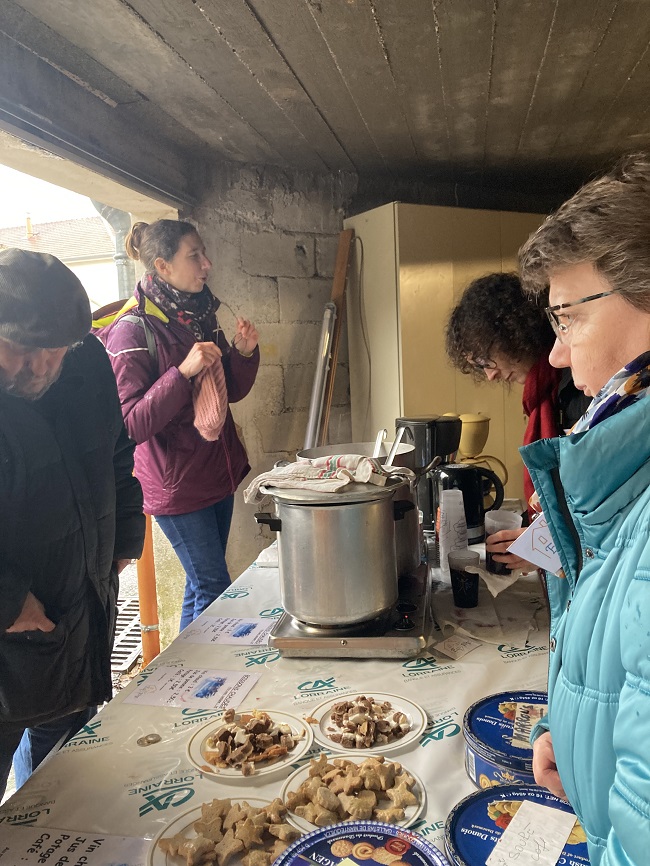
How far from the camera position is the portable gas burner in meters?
1.19

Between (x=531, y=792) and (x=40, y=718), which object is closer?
(x=531, y=792)

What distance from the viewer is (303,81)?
2227 millimetres

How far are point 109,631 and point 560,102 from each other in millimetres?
2538

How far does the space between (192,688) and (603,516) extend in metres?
0.81

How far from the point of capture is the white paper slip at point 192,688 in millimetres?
1078

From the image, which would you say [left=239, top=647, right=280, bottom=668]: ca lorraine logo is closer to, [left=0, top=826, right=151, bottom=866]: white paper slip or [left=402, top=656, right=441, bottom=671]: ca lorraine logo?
[left=402, top=656, right=441, bottom=671]: ca lorraine logo

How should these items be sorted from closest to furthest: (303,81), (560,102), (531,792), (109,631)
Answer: (531,792)
(109,631)
(303,81)
(560,102)

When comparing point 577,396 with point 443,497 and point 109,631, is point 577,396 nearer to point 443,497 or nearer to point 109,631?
point 443,497

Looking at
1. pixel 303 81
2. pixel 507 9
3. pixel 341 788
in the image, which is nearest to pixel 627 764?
pixel 341 788

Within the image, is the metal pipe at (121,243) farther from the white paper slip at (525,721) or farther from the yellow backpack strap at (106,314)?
the white paper slip at (525,721)

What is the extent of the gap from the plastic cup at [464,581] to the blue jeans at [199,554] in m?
1.08

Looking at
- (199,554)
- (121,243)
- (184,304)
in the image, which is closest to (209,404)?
(184,304)

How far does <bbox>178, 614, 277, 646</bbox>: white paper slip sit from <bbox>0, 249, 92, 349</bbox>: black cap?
0.67 metres

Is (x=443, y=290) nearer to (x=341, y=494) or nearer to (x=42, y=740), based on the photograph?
(x=341, y=494)
